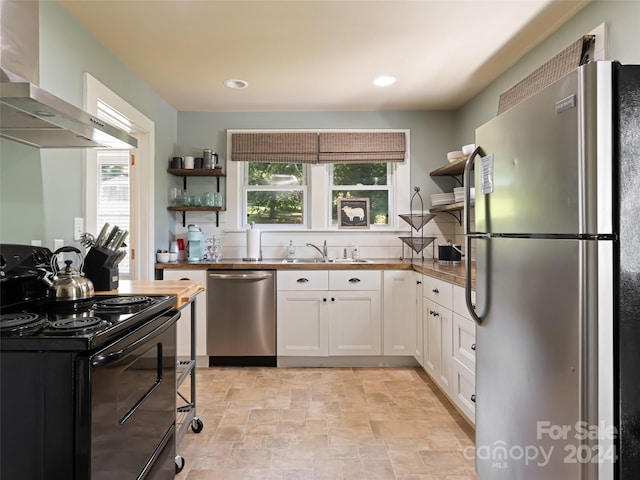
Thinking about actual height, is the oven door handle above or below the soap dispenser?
below

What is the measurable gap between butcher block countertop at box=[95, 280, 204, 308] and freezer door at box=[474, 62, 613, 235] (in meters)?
1.46

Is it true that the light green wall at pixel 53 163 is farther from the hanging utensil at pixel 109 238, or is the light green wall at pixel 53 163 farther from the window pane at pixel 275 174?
the window pane at pixel 275 174

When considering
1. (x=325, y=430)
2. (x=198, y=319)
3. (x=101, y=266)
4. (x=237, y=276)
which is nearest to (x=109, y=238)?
(x=101, y=266)

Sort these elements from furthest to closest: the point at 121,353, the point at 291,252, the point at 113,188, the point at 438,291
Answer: the point at 113,188 < the point at 291,252 < the point at 438,291 < the point at 121,353

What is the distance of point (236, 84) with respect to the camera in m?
3.05

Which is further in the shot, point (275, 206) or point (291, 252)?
point (275, 206)

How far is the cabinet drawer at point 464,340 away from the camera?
2.04 metres

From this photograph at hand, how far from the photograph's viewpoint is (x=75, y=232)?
→ 2092 mm

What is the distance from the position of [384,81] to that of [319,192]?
1253mm

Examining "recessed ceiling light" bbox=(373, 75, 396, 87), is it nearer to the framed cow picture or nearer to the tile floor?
the framed cow picture

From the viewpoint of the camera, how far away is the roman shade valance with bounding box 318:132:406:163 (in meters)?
3.70

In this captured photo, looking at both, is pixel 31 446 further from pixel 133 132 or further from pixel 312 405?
pixel 133 132

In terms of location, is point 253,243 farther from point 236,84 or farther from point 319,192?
point 236,84

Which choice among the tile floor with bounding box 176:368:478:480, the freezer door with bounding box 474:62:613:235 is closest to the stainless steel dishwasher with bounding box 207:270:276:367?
the tile floor with bounding box 176:368:478:480
